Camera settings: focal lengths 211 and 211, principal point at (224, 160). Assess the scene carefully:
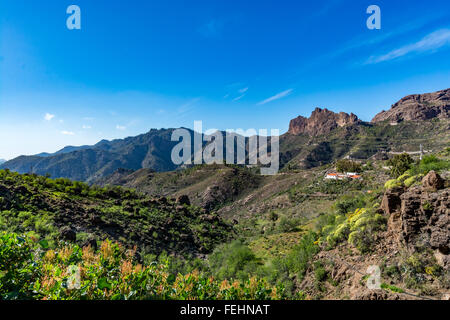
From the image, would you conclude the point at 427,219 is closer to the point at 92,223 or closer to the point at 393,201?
the point at 393,201

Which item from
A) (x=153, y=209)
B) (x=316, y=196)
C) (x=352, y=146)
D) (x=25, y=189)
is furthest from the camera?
(x=352, y=146)

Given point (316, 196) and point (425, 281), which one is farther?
point (316, 196)

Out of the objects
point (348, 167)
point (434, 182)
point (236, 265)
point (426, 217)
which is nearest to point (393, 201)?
Answer: point (434, 182)

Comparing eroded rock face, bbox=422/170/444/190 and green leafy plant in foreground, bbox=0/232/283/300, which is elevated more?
eroded rock face, bbox=422/170/444/190

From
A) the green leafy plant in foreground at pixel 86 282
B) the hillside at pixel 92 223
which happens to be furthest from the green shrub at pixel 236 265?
the green leafy plant in foreground at pixel 86 282

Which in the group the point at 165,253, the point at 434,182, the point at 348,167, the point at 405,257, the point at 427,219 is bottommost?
the point at 165,253

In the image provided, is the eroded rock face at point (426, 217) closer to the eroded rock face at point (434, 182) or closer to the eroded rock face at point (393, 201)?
the eroded rock face at point (434, 182)

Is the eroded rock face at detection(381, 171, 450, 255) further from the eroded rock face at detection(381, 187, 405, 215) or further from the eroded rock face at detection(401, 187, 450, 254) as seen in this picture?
the eroded rock face at detection(381, 187, 405, 215)

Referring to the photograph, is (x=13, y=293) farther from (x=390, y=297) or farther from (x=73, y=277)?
(x=390, y=297)

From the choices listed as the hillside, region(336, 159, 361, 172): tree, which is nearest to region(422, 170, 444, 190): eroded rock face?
the hillside

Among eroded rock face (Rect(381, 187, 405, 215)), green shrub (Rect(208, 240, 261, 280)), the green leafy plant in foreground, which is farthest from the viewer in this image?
green shrub (Rect(208, 240, 261, 280))

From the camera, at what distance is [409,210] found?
8.16 meters
